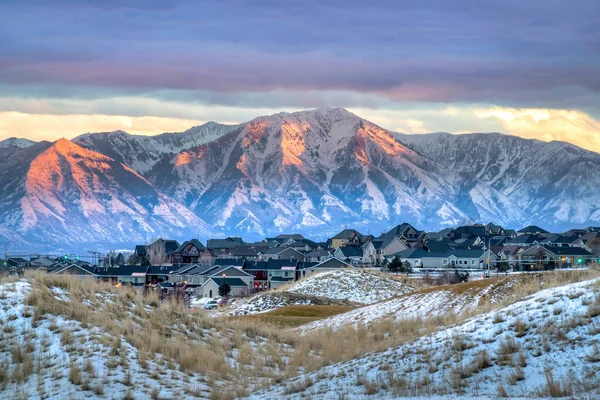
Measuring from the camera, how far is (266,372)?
3006 centimetres

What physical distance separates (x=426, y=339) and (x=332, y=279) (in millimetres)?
73771

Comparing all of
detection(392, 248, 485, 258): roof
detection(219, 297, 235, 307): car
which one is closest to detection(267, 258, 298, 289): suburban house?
detection(392, 248, 485, 258): roof

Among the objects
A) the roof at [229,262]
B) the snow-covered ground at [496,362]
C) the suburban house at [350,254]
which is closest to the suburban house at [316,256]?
the suburban house at [350,254]

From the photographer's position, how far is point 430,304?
2053 inches

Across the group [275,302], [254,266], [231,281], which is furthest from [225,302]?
[254,266]

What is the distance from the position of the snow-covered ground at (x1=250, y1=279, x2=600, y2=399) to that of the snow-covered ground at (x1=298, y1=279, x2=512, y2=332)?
19.6 metres

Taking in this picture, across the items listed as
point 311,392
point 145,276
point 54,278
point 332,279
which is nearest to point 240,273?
point 145,276

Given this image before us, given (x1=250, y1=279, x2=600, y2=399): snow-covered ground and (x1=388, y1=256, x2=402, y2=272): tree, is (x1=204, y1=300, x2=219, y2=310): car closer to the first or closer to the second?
(x1=388, y1=256, x2=402, y2=272): tree

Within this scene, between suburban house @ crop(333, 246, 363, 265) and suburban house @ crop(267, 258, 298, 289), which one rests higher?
suburban house @ crop(333, 246, 363, 265)

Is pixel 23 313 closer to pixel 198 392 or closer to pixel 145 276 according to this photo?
pixel 198 392

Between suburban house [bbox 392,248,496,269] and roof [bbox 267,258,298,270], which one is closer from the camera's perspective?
roof [bbox 267,258,298,270]

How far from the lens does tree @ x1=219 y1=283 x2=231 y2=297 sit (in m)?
123

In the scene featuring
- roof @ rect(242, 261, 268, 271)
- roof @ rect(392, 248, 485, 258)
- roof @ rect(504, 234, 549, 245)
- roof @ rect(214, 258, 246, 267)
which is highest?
roof @ rect(504, 234, 549, 245)

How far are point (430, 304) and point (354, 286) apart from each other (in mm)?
48862
